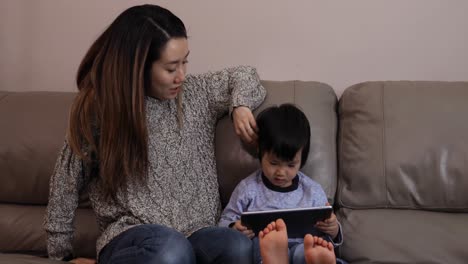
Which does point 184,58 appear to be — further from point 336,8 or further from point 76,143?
point 336,8

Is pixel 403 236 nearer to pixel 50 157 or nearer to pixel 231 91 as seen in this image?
pixel 231 91

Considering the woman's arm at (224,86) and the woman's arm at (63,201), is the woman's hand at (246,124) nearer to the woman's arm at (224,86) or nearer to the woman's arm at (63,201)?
the woman's arm at (224,86)

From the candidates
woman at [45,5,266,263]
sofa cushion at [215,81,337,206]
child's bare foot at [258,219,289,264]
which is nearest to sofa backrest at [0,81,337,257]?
sofa cushion at [215,81,337,206]

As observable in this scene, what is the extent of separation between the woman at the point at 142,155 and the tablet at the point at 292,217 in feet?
0.18

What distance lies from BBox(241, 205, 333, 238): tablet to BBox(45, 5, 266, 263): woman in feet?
0.18

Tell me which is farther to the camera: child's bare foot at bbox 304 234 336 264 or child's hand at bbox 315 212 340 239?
child's hand at bbox 315 212 340 239

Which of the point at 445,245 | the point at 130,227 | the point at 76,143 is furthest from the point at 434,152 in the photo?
the point at 76,143

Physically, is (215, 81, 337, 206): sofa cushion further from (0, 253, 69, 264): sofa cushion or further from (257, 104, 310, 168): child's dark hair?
(0, 253, 69, 264): sofa cushion

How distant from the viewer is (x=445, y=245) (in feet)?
3.90

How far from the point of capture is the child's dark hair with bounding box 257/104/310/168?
3.77ft

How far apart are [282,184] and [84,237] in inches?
23.9

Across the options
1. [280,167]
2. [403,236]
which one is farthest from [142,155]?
[403,236]

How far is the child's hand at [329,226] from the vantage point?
1156 mm

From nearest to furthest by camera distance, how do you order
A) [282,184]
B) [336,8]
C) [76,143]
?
[76,143] → [282,184] → [336,8]
